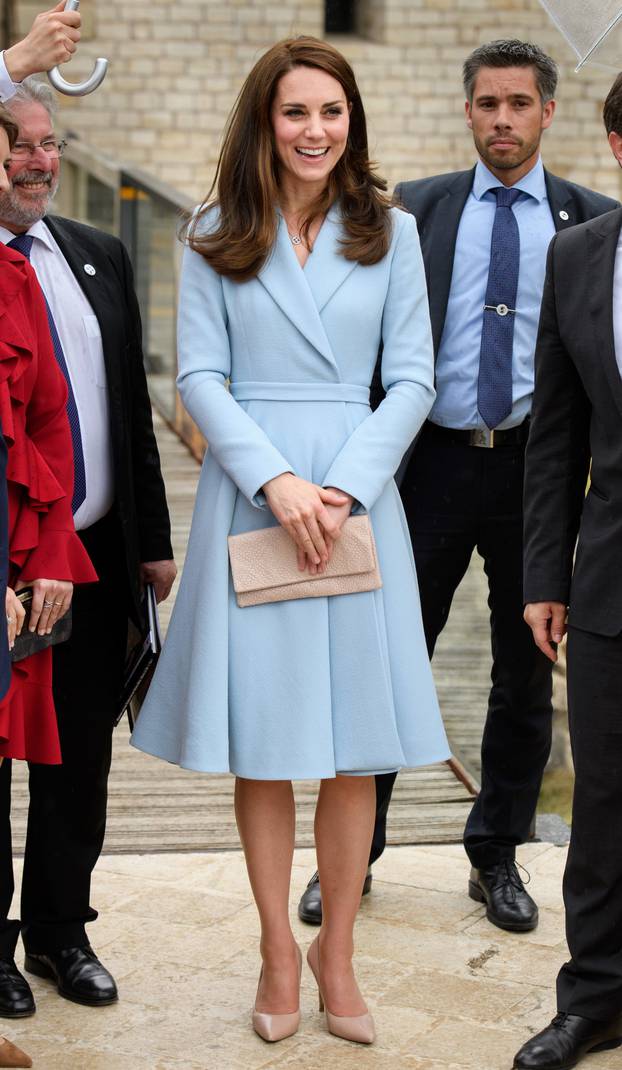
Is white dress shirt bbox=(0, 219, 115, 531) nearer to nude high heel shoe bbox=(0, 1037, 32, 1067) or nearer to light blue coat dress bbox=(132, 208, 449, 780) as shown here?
light blue coat dress bbox=(132, 208, 449, 780)

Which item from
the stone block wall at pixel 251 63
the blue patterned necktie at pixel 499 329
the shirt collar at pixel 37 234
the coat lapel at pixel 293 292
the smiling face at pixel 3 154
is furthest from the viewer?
the stone block wall at pixel 251 63

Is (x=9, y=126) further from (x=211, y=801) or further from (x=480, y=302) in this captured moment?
(x=211, y=801)

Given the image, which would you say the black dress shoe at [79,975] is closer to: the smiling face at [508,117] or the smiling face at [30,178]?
the smiling face at [30,178]

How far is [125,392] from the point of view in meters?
2.86

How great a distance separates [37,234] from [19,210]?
86 millimetres

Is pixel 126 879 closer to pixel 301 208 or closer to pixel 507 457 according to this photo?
pixel 507 457

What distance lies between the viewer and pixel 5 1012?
2750mm

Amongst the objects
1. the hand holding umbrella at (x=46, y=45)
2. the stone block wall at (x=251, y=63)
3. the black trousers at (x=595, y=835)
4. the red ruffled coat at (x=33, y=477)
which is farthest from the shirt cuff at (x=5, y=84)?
the stone block wall at (x=251, y=63)

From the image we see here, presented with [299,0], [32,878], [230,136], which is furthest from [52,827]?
[299,0]

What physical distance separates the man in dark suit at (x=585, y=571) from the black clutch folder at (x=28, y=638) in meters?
0.82

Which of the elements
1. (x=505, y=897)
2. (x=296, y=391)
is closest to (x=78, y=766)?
(x=296, y=391)

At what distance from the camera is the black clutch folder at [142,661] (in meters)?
2.84

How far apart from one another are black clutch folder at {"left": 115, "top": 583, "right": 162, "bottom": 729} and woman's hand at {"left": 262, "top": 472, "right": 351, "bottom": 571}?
44 centimetres

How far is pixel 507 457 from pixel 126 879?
1.27 m
